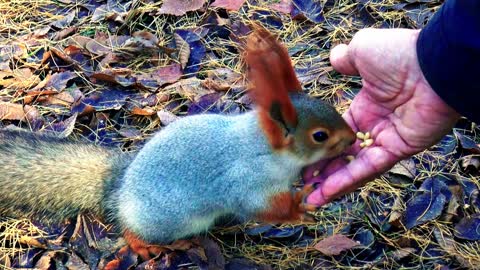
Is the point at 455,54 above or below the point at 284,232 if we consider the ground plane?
above

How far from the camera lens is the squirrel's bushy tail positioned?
2469 mm

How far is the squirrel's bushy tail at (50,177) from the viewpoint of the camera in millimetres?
2469

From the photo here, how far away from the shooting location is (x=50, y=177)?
97.4 inches

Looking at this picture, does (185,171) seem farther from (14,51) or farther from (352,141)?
(14,51)

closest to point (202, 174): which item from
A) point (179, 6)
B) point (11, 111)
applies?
point (11, 111)

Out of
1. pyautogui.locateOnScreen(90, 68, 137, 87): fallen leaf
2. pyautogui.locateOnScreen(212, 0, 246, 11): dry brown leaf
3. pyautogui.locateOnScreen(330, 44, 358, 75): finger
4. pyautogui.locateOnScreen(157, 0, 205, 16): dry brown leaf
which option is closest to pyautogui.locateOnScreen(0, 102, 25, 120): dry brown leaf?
pyautogui.locateOnScreen(90, 68, 137, 87): fallen leaf

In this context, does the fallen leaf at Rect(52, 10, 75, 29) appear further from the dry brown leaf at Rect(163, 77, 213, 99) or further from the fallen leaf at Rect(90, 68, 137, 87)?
the dry brown leaf at Rect(163, 77, 213, 99)

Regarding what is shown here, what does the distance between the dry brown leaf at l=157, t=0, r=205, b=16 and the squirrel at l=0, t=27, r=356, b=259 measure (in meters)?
1.12

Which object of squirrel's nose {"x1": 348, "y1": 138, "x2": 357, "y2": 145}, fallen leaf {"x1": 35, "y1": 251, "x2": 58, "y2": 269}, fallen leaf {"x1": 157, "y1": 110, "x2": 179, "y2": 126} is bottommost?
fallen leaf {"x1": 35, "y1": 251, "x2": 58, "y2": 269}

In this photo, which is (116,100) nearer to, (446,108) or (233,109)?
(233,109)

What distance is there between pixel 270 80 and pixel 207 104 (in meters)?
1.11

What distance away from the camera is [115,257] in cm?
246

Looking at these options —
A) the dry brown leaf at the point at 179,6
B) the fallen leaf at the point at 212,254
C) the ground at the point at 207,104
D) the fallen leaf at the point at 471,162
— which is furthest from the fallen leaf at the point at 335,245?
the dry brown leaf at the point at 179,6

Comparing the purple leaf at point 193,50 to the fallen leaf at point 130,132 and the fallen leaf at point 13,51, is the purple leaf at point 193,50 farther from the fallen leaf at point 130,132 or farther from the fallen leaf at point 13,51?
the fallen leaf at point 13,51
